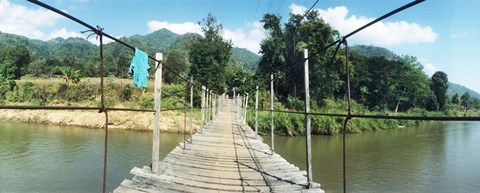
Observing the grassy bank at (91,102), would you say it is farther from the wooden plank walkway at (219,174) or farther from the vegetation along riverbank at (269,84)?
the wooden plank walkway at (219,174)

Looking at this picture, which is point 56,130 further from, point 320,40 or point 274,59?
point 320,40

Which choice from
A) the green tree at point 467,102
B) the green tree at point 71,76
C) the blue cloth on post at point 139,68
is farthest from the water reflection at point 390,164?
the green tree at point 467,102

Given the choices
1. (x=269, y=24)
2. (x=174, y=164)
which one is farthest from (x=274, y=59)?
(x=174, y=164)

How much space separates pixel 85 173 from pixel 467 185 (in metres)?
11.6

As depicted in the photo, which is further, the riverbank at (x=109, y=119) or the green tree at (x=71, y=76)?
the green tree at (x=71, y=76)

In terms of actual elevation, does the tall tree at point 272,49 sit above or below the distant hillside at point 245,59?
below

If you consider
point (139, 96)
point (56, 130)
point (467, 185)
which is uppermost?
point (139, 96)

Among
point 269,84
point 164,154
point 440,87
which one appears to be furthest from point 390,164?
point 440,87

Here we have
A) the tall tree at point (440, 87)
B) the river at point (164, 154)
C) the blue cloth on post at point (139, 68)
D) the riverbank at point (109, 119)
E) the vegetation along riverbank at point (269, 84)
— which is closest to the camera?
the blue cloth on post at point (139, 68)

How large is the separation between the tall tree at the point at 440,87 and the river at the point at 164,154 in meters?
31.4

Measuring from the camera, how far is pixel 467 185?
10406 millimetres

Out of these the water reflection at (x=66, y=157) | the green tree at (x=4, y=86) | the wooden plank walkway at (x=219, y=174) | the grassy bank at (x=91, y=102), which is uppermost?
the green tree at (x=4, y=86)

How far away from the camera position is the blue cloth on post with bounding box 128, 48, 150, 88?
130 inches

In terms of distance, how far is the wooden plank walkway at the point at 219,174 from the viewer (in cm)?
385
